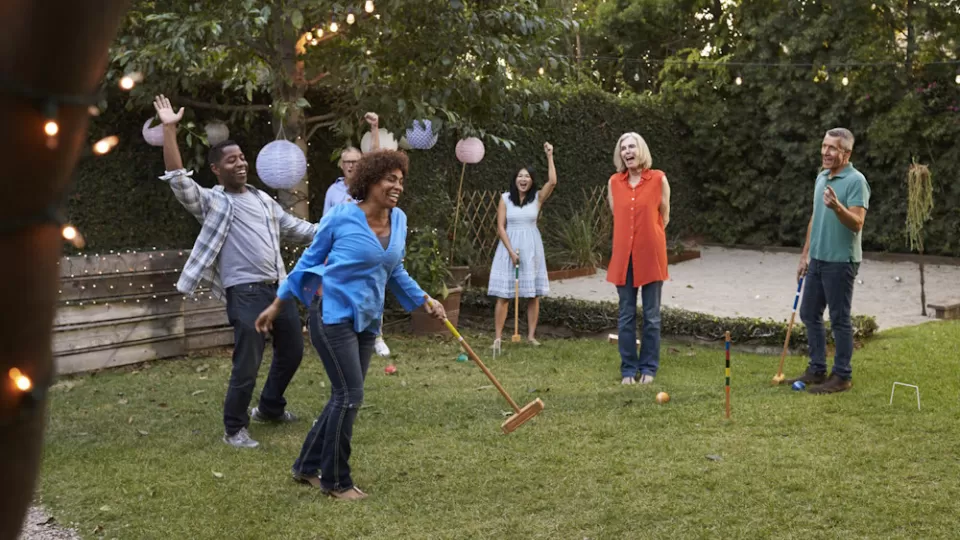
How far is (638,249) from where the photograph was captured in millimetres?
7152

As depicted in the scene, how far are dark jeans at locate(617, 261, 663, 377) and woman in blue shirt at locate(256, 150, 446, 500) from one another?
9.77 ft

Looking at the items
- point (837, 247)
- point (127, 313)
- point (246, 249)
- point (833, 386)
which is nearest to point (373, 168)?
point (246, 249)

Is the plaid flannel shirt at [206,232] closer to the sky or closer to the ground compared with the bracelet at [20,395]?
closer to the ground

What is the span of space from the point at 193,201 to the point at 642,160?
334cm

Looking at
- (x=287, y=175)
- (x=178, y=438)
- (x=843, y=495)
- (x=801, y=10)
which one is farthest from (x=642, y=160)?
(x=801, y=10)

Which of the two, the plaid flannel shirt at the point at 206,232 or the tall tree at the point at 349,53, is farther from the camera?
the tall tree at the point at 349,53

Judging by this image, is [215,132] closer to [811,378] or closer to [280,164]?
[280,164]

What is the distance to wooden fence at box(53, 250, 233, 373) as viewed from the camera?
307 inches

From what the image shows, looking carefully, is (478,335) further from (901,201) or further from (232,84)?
(901,201)

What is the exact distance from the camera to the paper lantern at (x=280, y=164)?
303 inches

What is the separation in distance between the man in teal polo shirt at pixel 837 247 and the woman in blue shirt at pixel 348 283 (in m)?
3.22

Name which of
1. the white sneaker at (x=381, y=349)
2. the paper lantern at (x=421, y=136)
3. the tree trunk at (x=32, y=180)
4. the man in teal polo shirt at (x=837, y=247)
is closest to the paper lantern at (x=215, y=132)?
the paper lantern at (x=421, y=136)

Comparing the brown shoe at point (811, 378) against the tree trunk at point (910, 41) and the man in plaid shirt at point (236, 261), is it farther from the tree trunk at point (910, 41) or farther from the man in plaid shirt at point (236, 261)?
the tree trunk at point (910, 41)

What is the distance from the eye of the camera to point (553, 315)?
381 inches
